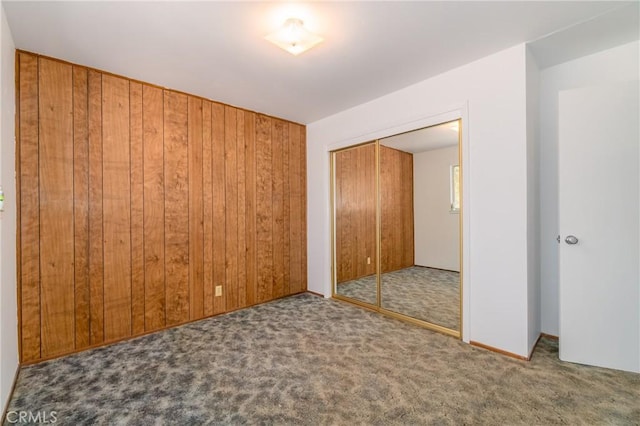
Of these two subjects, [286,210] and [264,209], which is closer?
[264,209]

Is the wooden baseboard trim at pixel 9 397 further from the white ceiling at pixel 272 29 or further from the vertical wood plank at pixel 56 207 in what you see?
the white ceiling at pixel 272 29

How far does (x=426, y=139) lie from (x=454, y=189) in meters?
0.62

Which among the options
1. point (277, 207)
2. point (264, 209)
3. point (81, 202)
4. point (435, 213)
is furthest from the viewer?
point (277, 207)

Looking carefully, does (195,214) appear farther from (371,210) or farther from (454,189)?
(454,189)

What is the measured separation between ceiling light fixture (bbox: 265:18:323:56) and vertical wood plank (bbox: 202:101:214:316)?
59.5 inches

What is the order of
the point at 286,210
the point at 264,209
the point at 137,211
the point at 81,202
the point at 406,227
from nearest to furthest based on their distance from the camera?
the point at 81,202 → the point at 137,211 → the point at 406,227 → the point at 264,209 → the point at 286,210

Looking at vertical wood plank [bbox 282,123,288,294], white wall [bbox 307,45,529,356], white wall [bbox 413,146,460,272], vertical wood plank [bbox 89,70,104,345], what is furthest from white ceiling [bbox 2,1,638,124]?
vertical wood plank [bbox 282,123,288,294]

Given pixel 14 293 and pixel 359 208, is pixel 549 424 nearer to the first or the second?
pixel 359 208

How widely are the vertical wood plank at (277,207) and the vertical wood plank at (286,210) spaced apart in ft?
0.11

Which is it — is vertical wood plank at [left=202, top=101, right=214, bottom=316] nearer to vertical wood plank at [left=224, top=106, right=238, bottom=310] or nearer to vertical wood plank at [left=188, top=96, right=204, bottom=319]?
vertical wood plank at [left=188, top=96, right=204, bottom=319]

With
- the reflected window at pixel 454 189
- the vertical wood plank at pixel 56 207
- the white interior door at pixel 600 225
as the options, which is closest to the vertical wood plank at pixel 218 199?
the vertical wood plank at pixel 56 207

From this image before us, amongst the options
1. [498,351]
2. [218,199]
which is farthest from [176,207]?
[498,351]

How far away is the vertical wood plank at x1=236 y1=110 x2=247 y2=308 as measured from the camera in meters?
3.54

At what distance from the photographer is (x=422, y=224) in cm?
351
